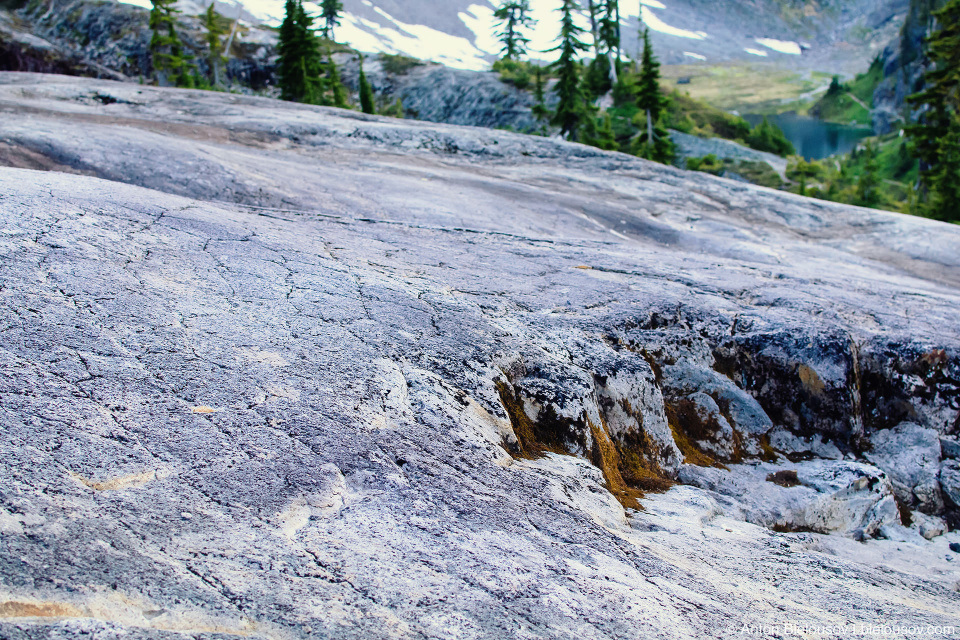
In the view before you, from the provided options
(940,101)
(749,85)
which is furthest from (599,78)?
(749,85)

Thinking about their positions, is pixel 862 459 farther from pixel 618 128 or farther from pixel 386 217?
pixel 618 128

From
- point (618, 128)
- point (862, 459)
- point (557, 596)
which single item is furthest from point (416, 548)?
point (618, 128)

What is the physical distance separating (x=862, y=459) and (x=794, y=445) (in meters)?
0.88

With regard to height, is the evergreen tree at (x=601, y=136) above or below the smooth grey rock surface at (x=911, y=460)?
above

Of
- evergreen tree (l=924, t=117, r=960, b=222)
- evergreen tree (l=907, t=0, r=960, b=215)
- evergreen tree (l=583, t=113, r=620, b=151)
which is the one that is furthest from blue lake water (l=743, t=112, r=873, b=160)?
evergreen tree (l=924, t=117, r=960, b=222)

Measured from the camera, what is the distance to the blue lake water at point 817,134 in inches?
3248

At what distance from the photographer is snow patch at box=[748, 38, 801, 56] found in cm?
17512

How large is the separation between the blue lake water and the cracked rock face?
78.5 metres

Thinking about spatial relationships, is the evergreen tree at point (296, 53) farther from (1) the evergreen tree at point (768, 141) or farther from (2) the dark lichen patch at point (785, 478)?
(2) the dark lichen patch at point (785, 478)

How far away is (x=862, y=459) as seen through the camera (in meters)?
7.53

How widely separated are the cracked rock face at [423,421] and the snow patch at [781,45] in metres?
197

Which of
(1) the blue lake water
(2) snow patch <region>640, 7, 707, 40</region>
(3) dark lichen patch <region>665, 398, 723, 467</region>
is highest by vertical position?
(2) snow patch <region>640, 7, 707, 40</region>

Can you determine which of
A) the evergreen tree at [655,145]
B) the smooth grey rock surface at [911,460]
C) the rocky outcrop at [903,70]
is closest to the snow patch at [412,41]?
the rocky outcrop at [903,70]

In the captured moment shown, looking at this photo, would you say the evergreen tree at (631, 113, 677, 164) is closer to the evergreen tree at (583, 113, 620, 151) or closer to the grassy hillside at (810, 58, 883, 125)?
the evergreen tree at (583, 113, 620, 151)
